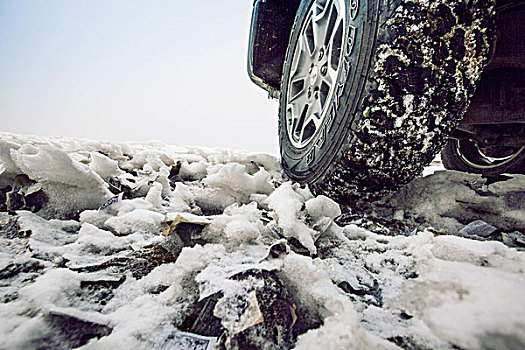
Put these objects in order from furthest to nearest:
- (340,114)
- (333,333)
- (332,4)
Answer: (332,4), (340,114), (333,333)

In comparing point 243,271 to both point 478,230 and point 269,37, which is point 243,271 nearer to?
point 478,230

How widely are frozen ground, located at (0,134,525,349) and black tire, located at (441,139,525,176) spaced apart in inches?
26.2

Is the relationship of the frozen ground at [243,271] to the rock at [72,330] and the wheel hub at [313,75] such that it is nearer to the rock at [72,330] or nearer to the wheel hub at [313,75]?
the rock at [72,330]

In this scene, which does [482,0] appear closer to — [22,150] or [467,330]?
[467,330]

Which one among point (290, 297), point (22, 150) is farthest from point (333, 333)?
point (22, 150)

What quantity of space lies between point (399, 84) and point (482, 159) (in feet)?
5.85

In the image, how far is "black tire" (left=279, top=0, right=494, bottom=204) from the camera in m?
0.85

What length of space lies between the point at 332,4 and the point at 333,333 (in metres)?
1.28

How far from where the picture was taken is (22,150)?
1.21m

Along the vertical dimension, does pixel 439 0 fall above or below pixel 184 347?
above

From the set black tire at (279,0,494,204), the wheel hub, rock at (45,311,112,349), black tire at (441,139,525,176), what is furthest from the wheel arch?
rock at (45,311,112,349)

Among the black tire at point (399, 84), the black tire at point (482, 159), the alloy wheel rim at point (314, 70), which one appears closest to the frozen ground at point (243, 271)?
the black tire at point (399, 84)

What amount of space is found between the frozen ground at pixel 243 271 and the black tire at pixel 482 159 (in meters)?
0.66

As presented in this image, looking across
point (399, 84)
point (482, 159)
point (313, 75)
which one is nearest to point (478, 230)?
point (399, 84)
